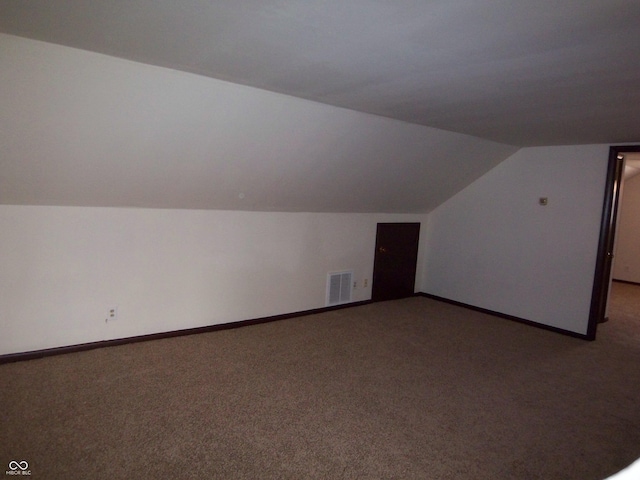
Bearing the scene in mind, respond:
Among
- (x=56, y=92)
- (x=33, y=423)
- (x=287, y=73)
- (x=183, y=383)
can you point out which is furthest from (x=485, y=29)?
(x=33, y=423)

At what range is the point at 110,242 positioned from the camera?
3.48 metres

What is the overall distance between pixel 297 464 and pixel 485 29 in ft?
7.57

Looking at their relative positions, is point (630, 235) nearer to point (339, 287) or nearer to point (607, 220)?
point (607, 220)

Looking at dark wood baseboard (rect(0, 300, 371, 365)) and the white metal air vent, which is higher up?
the white metal air vent

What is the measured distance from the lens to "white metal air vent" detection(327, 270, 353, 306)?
508 cm

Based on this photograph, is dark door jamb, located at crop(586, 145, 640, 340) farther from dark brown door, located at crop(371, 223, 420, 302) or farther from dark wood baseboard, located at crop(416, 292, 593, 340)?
dark brown door, located at crop(371, 223, 420, 302)

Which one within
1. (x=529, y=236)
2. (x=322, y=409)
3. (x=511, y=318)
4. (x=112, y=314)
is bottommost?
(x=322, y=409)

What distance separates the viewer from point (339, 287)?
5.18m

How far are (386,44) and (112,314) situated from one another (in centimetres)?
314

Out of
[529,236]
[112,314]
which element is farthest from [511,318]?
[112,314]

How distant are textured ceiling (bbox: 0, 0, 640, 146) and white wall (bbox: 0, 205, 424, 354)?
1680 millimetres

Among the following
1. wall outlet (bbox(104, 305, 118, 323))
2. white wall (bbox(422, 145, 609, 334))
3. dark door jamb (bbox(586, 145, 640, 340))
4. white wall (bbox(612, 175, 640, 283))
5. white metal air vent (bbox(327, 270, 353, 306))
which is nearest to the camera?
wall outlet (bbox(104, 305, 118, 323))

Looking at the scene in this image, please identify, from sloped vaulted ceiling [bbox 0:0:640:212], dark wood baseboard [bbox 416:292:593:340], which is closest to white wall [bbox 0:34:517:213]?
sloped vaulted ceiling [bbox 0:0:640:212]

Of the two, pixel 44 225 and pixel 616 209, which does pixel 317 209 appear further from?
pixel 616 209
